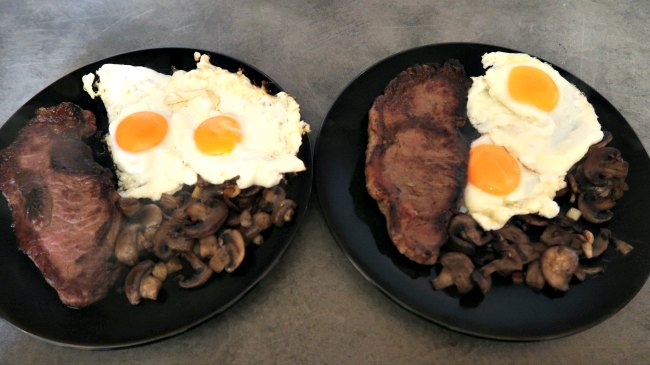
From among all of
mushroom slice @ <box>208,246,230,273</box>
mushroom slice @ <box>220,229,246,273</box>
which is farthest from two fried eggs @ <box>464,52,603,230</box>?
mushroom slice @ <box>208,246,230,273</box>

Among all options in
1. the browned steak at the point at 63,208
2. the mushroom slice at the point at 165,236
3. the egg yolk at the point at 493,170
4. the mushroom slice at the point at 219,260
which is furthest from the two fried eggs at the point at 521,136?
the browned steak at the point at 63,208

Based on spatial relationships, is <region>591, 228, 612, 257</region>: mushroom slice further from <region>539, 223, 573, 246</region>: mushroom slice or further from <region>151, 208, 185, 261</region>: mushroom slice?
<region>151, 208, 185, 261</region>: mushroom slice

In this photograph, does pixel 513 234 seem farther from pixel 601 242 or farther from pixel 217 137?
pixel 217 137

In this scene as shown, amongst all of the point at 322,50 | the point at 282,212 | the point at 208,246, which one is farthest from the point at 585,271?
the point at 322,50

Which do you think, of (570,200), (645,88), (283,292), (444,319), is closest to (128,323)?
(283,292)

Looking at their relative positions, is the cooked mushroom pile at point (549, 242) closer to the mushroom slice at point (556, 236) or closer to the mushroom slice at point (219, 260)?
the mushroom slice at point (556, 236)
